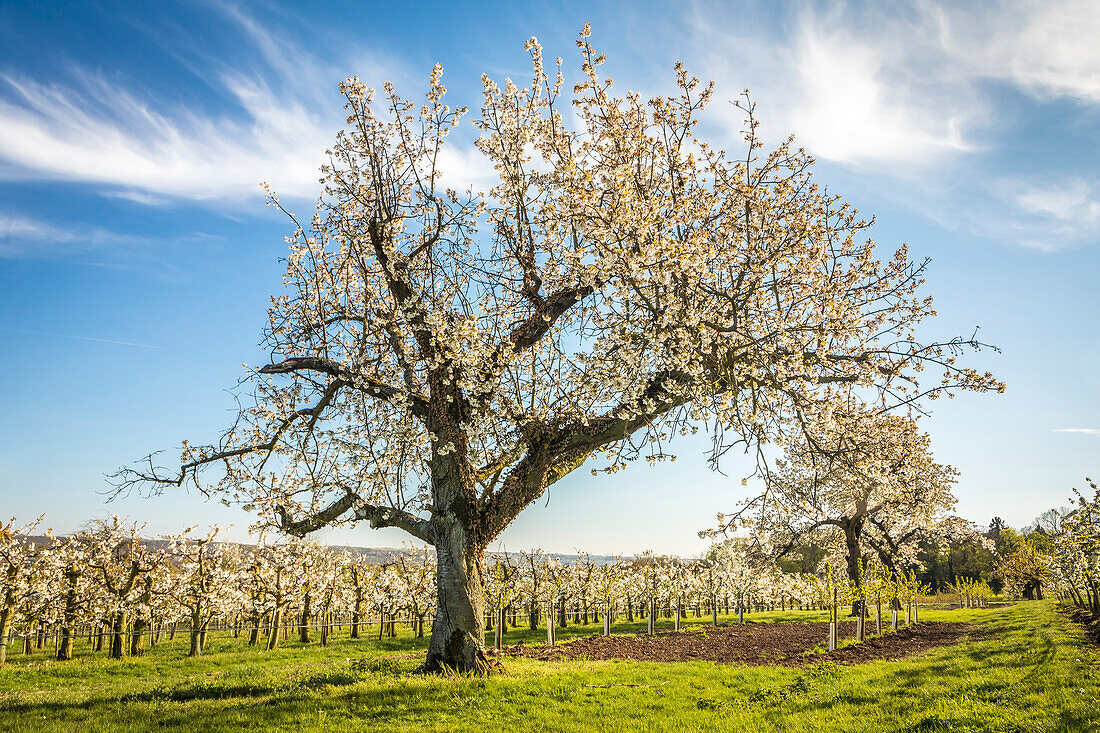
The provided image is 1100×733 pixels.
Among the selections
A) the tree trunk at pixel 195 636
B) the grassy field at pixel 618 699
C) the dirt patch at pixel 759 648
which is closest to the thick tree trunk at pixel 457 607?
the grassy field at pixel 618 699

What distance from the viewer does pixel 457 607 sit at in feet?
38.4

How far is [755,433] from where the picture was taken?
9789 mm

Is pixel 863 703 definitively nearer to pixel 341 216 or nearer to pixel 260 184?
pixel 341 216

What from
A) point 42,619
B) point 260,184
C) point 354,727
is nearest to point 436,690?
point 354,727

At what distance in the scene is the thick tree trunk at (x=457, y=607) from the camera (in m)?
11.4

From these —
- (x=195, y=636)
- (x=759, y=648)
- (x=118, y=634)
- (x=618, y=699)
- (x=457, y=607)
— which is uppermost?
(x=457, y=607)

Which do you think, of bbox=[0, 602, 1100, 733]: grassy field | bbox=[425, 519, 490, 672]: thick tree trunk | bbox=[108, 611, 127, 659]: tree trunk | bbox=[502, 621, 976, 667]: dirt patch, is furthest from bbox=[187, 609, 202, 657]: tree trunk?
bbox=[425, 519, 490, 672]: thick tree trunk

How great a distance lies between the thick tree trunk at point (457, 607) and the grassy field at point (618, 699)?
80 centimetres

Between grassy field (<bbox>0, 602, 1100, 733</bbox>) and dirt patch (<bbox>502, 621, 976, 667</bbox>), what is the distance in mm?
3070

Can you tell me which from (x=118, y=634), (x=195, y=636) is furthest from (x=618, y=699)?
(x=118, y=634)

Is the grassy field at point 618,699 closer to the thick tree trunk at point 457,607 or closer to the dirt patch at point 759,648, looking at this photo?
the thick tree trunk at point 457,607

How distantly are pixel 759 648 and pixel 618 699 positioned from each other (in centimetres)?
1247

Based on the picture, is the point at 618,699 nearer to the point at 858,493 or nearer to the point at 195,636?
the point at 858,493

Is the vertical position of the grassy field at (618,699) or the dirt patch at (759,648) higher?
the grassy field at (618,699)
